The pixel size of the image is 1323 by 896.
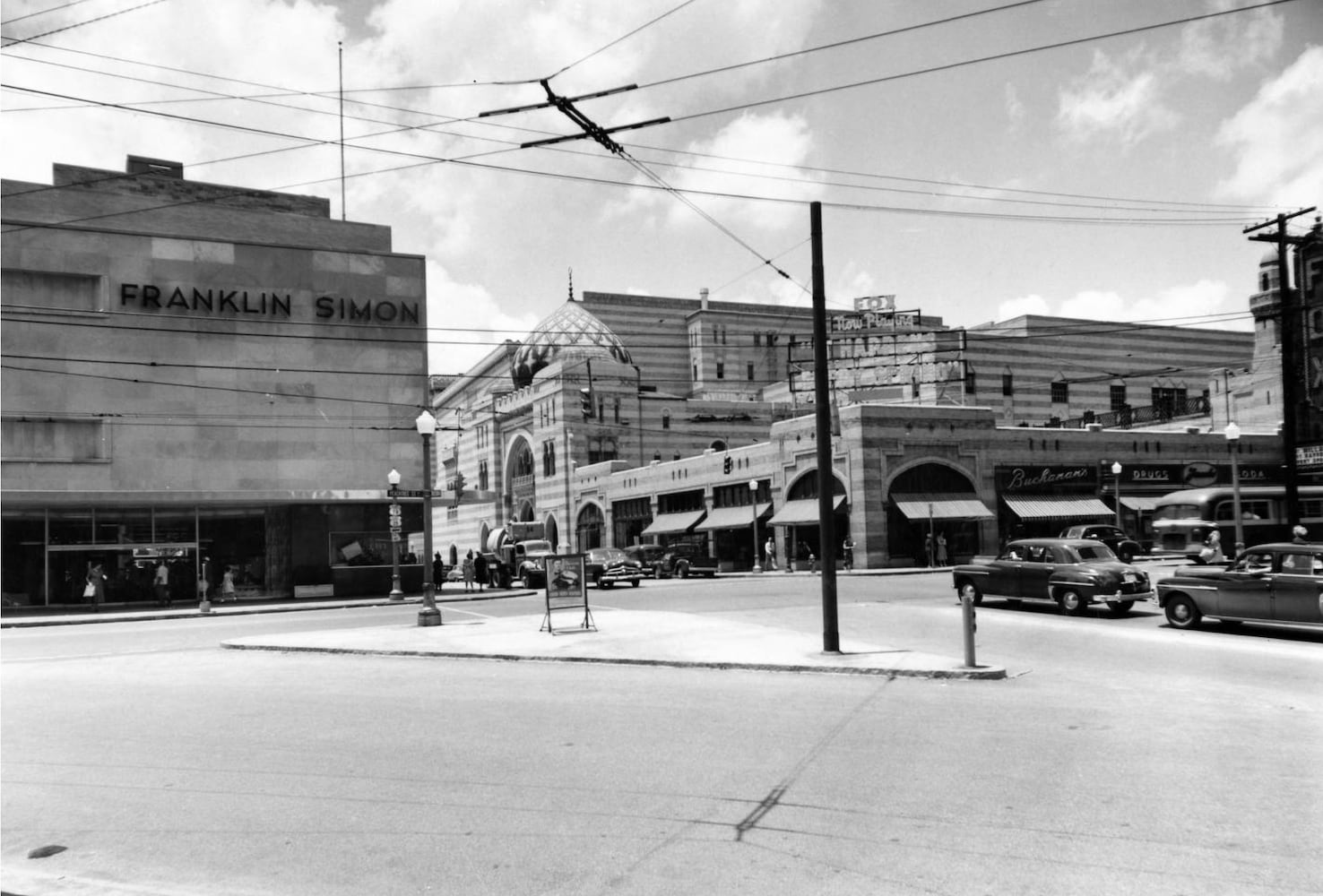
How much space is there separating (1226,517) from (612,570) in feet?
82.0

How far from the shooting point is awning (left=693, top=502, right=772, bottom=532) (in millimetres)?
54194

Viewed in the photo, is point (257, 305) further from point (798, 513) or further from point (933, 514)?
point (933, 514)

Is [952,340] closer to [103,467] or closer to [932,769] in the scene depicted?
[103,467]

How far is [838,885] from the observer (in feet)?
18.3

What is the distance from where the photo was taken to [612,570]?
3734 cm

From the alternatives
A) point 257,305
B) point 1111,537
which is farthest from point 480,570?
point 1111,537

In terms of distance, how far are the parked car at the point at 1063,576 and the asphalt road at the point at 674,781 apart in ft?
18.8

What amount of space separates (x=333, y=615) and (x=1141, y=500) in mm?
41023

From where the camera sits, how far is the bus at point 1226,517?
134ft

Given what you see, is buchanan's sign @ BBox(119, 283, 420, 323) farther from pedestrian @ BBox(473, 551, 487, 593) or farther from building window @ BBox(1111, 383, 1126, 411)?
building window @ BBox(1111, 383, 1126, 411)

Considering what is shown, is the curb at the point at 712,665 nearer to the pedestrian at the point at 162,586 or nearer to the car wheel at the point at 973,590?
the car wheel at the point at 973,590

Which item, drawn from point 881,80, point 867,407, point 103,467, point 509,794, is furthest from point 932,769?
point 867,407

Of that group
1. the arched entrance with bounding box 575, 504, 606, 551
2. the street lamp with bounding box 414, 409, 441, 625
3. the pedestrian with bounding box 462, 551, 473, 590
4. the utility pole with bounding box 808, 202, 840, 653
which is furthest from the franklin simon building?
the street lamp with bounding box 414, 409, 441, 625

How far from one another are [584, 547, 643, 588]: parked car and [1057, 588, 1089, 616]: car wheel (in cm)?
1859
